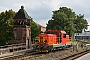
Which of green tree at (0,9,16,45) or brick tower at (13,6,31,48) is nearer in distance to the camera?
brick tower at (13,6,31,48)

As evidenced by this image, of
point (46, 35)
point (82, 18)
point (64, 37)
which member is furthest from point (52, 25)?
point (46, 35)

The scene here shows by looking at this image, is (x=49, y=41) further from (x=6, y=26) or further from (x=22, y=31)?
(x=6, y=26)

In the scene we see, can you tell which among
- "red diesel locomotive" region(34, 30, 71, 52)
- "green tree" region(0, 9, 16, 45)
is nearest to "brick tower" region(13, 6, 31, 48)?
"red diesel locomotive" region(34, 30, 71, 52)

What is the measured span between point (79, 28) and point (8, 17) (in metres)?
45.4

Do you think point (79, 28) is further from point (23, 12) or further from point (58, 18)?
Answer: point (23, 12)

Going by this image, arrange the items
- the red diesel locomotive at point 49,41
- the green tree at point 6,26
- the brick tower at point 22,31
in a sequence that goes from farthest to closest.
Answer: the green tree at point 6,26 → the brick tower at point 22,31 → the red diesel locomotive at point 49,41

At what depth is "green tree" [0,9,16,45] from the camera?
64438mm

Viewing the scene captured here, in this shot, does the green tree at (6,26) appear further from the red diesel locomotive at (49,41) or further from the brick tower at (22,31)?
the red diesel locomotive at (49,41)

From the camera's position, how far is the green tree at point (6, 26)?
6444 centimetres

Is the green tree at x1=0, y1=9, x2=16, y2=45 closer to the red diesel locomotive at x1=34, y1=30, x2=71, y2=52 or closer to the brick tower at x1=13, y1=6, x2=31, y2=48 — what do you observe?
the brick tower at x1=13, y1=6, x2=31, y2=48

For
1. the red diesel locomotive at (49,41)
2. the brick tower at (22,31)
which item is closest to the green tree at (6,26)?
the brick tower at (22,31)

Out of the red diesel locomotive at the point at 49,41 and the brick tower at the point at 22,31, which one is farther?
the brick tower at the point at 22,31

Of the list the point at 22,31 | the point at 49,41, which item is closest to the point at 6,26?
the point at 22,31

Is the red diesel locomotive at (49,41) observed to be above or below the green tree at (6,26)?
below
